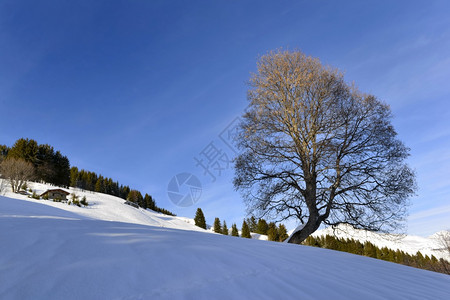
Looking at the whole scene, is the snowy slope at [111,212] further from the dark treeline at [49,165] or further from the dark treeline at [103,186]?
the dark treeline at [103,186]

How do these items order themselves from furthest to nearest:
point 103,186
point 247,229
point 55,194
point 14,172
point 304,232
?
point 103,186
point 247,229
point 14,172
point 55,194
point 304,232

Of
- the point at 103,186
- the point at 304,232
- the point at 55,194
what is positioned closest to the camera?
the point at 304,232

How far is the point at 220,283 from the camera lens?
1.65 metres

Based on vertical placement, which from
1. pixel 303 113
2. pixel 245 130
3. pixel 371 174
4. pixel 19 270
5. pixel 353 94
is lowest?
pixel 19 270

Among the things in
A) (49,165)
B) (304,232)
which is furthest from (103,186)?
(304,232)

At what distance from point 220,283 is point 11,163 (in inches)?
1799

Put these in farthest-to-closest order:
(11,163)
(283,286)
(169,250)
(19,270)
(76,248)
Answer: (11,163) < (169,250) < (76,248) < (283,286) < (19,270)

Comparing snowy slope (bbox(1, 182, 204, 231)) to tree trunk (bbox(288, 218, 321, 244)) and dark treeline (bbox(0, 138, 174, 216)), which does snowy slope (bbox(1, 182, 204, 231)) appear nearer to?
tree trunk (bbox(288, 218, 321, 244))

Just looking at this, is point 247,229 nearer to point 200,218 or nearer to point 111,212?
point 200,218

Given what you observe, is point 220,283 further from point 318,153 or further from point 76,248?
point 318,153

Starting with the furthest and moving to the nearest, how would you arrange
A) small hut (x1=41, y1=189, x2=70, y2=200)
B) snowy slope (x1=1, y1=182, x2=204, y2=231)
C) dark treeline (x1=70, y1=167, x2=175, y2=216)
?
1. dark treeline (x1=70, y1=167, x2=175, y2=216)
2. small hut (x1=41, y1=189, x2=70, y2=200)
3. snowy slope (x1=1, y1=182, x2=204, y2=231)

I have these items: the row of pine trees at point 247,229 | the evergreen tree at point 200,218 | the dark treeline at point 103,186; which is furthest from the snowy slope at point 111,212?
the dark treeline at point 103,186

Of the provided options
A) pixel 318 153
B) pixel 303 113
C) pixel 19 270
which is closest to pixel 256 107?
pixel 303 113

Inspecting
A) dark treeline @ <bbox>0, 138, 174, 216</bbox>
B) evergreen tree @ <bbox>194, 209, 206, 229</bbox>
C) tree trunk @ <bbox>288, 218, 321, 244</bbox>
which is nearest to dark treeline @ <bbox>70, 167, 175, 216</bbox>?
dark treeline @ <bbox>0, 138, 174, 216</bbox>
